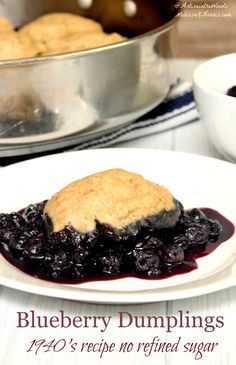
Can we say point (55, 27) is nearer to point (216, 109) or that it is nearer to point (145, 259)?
point (216, 109)

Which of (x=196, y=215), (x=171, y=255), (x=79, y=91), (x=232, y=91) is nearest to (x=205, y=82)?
(x=232, y=91)

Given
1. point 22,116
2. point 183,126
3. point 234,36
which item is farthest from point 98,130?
point 234,36

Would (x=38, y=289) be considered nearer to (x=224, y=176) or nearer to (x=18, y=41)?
(x=224, y=176)

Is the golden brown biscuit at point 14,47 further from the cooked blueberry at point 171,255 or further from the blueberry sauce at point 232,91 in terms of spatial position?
the cooked blueberry at point 171,255

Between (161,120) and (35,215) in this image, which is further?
(161,120)

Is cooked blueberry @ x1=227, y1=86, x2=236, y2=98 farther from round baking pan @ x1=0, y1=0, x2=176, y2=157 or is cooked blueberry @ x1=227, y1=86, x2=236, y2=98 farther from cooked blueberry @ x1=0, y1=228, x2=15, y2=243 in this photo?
cooked blueberry @ x1=0, y1=228, x2=15, y2=243

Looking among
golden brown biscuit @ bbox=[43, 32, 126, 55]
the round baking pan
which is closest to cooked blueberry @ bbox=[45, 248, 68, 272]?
the round baking pan
